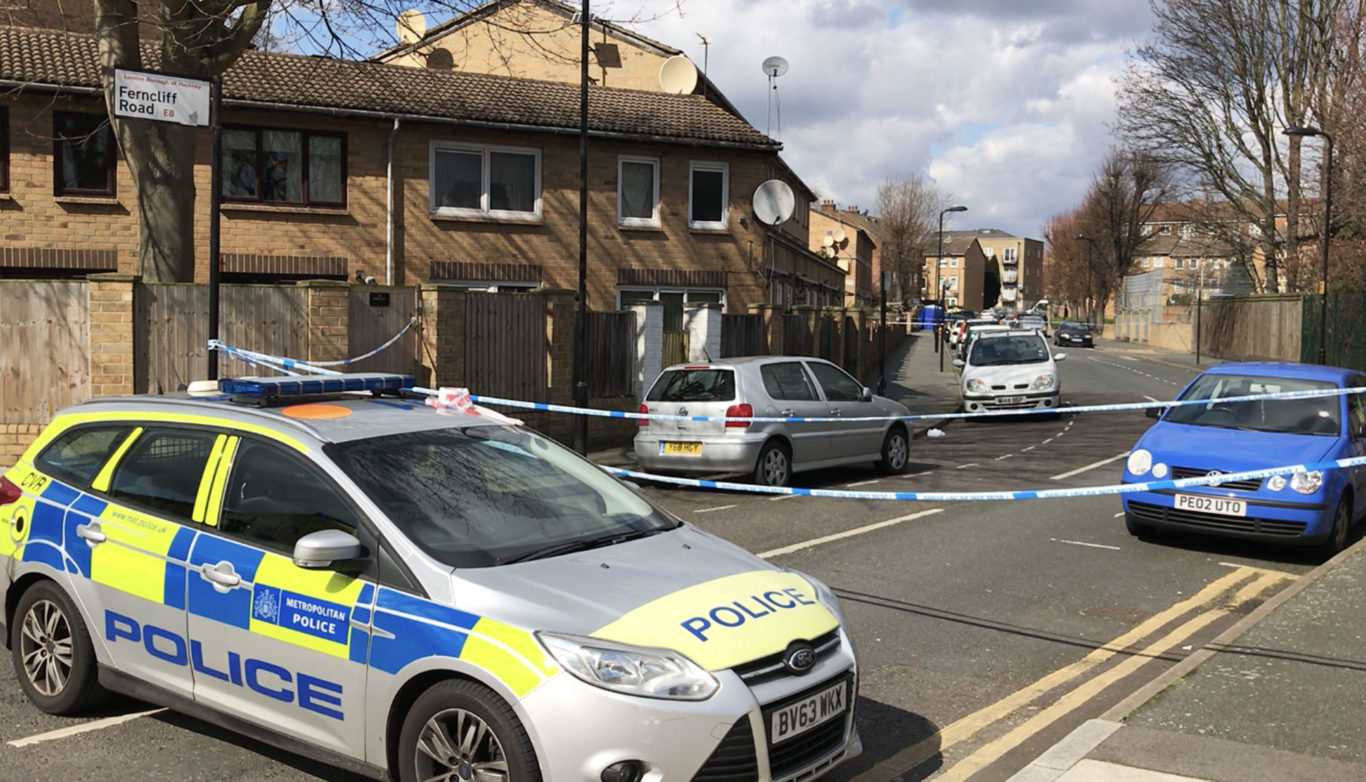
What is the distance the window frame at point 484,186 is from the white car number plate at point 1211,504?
1657cm

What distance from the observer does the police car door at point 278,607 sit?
413 centimetres

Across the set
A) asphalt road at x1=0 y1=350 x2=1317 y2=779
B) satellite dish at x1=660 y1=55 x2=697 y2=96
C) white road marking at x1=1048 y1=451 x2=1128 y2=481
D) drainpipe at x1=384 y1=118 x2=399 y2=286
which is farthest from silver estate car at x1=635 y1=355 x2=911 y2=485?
satellite dish at x1=660 y1=55 x2=697 y2=96

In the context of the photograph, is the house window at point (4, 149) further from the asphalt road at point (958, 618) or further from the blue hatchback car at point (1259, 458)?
the blue hatchback car at point (1259, 458)

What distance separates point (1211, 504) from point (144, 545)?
306 inches

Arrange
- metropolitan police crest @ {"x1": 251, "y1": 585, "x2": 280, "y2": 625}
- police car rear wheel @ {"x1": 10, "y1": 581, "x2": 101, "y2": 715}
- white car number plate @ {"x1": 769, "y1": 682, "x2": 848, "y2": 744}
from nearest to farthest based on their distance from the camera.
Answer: white car number plate @ {"x1": 769, "y1": 682, "x2": 848, "y2": 744}
metropolitan police crest @ {"x1": 251, "y1": 585, "x2": 280, "y2": 625}
police car rear wheel @ {"x1": 10, "y1": 581, "x2": 101, "y2": 715}

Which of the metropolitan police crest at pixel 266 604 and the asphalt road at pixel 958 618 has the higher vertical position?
the metropolitan police crest at pixel 266 604

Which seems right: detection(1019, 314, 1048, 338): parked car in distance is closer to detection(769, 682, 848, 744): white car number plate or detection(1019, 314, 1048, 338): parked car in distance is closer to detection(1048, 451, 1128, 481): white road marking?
detection(1048, 451, 1128, 481): white road marking

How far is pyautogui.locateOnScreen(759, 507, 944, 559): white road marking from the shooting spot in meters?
9.33

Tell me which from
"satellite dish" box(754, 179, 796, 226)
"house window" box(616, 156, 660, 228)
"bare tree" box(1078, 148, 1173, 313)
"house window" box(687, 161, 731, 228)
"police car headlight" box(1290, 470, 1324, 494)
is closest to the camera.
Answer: "police car headlight" box(1290, 470, 1324, 494)

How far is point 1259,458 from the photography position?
9.02m

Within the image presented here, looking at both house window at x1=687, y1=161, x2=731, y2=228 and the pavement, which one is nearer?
the pavement

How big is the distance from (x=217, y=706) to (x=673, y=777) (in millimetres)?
2058

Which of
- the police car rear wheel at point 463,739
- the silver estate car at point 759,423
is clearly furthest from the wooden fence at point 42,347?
the police car rear wheel at point 463,739

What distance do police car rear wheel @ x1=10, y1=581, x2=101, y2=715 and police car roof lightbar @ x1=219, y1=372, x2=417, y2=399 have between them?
1.21 m
